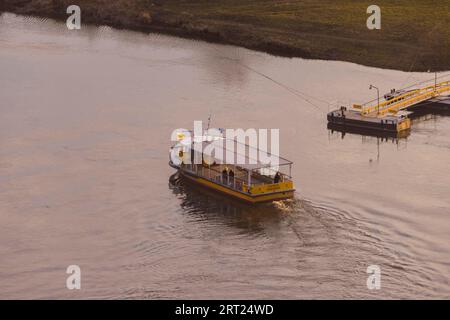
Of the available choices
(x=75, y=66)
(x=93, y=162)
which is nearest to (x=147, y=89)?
(x=75, y=66)

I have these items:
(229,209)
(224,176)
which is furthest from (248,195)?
(224,176)

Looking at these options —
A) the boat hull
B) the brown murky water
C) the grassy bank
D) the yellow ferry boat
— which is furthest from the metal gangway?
the boat hull

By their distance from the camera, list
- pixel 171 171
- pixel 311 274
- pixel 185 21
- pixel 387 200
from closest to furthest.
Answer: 1. pixel 311 274
2. pixel 387 200
3. pixel 171 171
4. pixel 185 21

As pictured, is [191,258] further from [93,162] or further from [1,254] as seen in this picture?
[93,162]

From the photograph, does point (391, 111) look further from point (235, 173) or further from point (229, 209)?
point (229, 209)

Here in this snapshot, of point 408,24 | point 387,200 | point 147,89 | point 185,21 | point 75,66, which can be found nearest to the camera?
point 387,200

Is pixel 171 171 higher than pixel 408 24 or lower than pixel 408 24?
lower

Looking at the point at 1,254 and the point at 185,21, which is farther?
the point at 185,21
